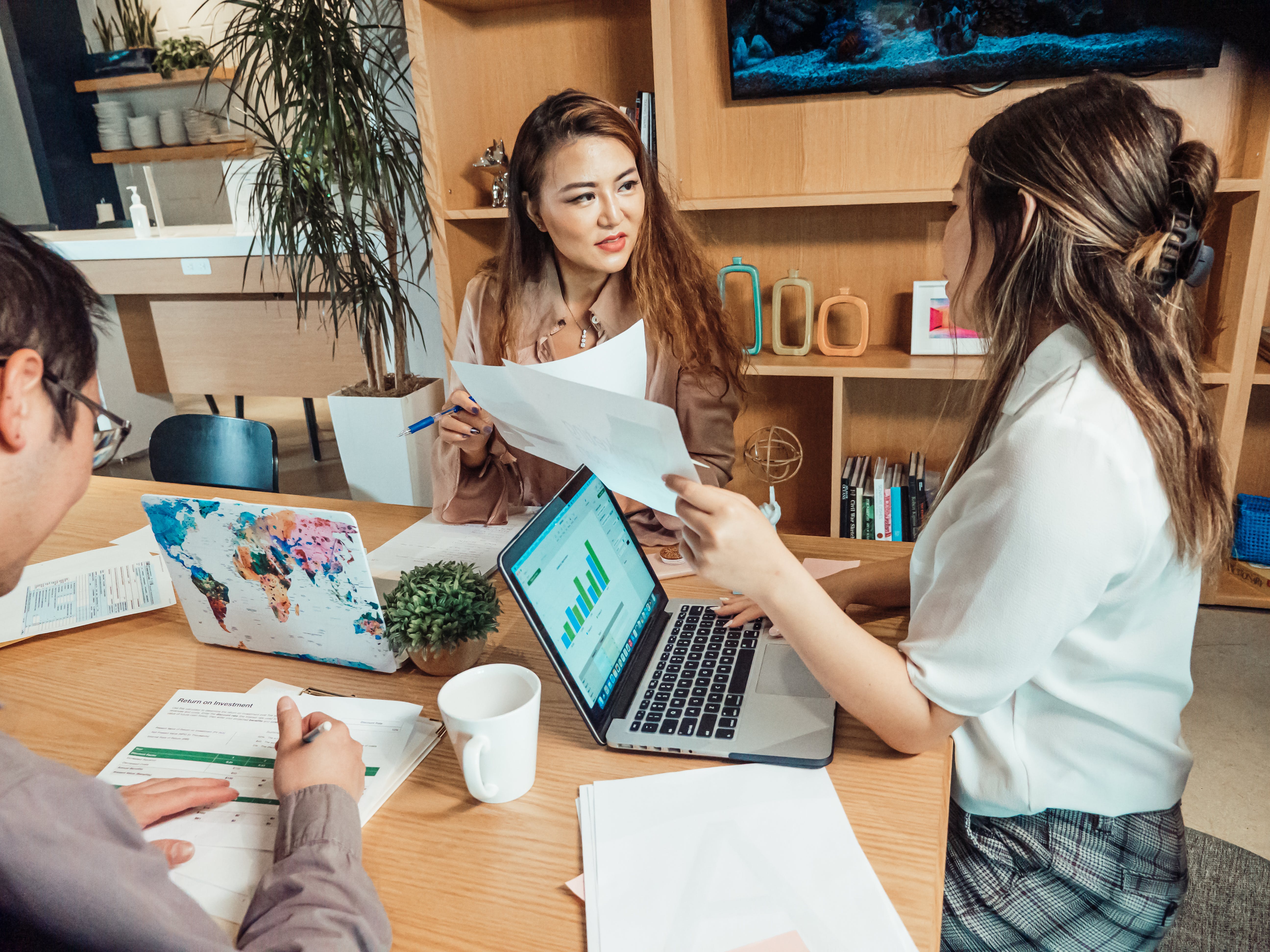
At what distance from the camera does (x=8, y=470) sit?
0.59 meters

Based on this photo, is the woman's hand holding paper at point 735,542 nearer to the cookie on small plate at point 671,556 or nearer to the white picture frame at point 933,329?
the cookie on small plate at point 671,556

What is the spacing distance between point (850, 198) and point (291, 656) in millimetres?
1900

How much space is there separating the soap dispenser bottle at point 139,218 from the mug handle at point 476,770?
4525 mm

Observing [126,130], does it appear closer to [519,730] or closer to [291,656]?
[291,656]

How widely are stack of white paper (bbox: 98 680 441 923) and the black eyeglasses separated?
301mm

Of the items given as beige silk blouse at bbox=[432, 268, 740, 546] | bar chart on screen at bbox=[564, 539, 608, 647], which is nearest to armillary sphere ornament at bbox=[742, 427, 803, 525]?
beige silk blouse at bbox=[432, 268, 740, 546]

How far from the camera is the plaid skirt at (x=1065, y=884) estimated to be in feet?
2.84

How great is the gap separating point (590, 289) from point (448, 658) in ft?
3.19

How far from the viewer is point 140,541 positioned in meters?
1.44

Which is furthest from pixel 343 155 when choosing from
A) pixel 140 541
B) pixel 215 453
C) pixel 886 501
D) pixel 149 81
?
pixel 149 81

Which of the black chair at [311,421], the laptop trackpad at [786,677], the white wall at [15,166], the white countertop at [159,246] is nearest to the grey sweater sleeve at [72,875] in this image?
the laptop trackpad at [786,677]

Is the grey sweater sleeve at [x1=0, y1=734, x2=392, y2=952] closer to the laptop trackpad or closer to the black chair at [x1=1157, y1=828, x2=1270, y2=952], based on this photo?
the laptop trackpad

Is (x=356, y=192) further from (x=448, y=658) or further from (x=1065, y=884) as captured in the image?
(x=1065, y=884)

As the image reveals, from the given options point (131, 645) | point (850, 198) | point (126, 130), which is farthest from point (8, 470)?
point (126, 130)
